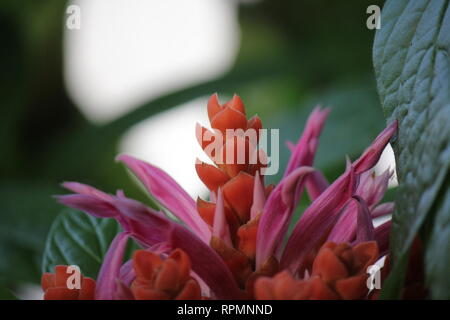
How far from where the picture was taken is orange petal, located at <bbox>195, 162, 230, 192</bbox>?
0.44 m

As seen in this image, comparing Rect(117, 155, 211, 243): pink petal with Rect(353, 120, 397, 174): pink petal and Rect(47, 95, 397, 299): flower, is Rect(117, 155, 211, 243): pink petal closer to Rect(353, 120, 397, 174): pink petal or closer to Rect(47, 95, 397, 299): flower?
Rect(47, 95, 397, 299): flower

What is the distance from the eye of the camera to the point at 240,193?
437 mm

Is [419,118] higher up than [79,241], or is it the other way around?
[419,118]

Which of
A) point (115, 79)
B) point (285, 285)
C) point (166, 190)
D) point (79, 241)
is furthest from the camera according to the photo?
point (115, 79)

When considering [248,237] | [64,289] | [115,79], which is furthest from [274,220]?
[115,79]

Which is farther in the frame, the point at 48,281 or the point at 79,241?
the point at 79,241

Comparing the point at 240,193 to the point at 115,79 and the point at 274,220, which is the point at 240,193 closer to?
the point at 274,220

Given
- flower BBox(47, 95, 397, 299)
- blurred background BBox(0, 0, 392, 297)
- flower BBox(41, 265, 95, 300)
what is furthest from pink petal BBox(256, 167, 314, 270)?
blurred background BBox(0, 0, 392, 297)

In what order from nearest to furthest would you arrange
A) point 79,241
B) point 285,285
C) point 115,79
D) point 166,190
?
point 285,285, point 166,190, point 79,241, point 115,79

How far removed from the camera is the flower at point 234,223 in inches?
15.4

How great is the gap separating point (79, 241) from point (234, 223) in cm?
20

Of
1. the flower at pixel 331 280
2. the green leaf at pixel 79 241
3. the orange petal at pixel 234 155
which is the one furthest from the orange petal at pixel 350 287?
the green leaf at pixel 79 241
